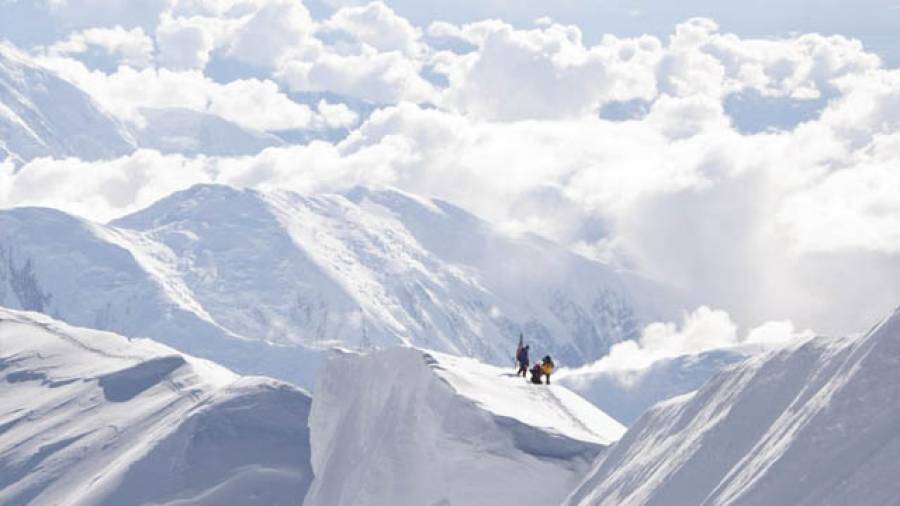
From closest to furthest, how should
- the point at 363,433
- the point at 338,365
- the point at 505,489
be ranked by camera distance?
the point at 505,489, the point at 363,433, the point at 338,365

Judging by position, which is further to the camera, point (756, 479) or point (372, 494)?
point (372, 494)

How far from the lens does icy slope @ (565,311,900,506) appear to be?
7725 centimetres

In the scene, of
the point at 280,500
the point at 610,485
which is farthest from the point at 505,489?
the point at 280,500

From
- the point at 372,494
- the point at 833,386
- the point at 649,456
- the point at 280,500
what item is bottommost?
the point at 280,500

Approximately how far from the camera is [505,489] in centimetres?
12019

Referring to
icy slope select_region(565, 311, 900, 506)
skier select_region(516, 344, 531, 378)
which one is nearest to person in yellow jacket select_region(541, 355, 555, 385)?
skier select_region(516, 344, 531, 378)

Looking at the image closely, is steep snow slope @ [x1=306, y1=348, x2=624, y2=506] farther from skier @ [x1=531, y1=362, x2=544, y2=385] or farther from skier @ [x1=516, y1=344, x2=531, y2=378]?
skier @ [x1=516, y1=344, x2=531, y2=378]

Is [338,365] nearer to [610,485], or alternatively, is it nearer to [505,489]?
[505,489]

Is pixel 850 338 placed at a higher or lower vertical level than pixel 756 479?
higher

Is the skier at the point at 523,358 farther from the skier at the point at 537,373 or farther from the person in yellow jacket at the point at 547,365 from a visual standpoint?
the person in yellow jacket at the point at 547,365

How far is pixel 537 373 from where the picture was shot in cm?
12800

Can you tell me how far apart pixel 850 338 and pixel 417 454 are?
146 feet

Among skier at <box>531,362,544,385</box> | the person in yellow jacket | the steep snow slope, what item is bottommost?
the steep snow slope

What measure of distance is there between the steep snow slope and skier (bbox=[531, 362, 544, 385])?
1.90 ft
